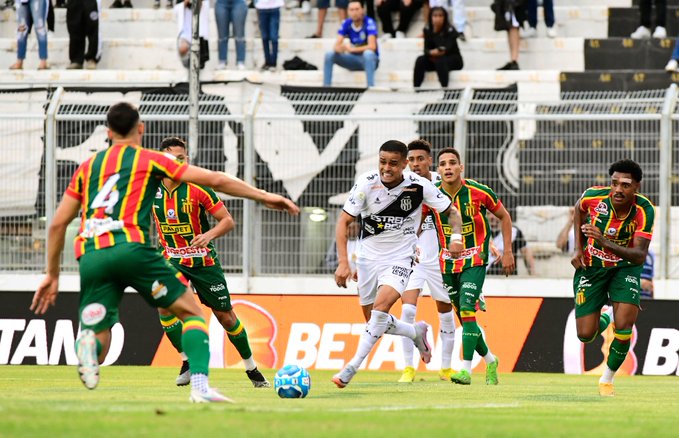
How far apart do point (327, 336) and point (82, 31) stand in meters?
10.2

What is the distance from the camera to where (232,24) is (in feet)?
84.8

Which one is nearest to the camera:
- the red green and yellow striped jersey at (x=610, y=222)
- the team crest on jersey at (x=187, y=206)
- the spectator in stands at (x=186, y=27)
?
the red green and yellow striped jersey at (x=610, y=222)

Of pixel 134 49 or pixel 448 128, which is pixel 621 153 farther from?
pixel 134 49

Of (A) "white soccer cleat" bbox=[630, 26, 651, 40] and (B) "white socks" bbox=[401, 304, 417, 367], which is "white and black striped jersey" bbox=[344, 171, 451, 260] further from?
(A) "white soccer cleat" bbox=[630, 26, 651, 40]

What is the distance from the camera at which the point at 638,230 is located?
12.9 meters

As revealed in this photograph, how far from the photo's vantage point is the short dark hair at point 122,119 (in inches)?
375

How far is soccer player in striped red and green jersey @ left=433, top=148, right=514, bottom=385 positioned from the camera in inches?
573

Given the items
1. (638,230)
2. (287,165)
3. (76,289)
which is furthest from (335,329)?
(638,230)

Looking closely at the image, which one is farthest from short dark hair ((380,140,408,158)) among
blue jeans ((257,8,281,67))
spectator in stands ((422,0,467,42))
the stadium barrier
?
spectator in stands ((422,0,467,42))

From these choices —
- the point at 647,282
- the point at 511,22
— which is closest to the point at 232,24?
the point at 511,22

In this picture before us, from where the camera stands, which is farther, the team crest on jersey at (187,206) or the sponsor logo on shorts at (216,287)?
the team crest on jersey at (187,206)

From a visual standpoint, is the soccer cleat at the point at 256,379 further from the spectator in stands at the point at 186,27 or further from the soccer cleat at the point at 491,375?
the spectator in stands at the point at 186,27

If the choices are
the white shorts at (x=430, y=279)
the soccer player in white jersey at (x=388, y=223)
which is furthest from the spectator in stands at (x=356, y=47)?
the soccer player in white jersey at (x=388, y=223)

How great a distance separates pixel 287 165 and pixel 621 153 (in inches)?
198
